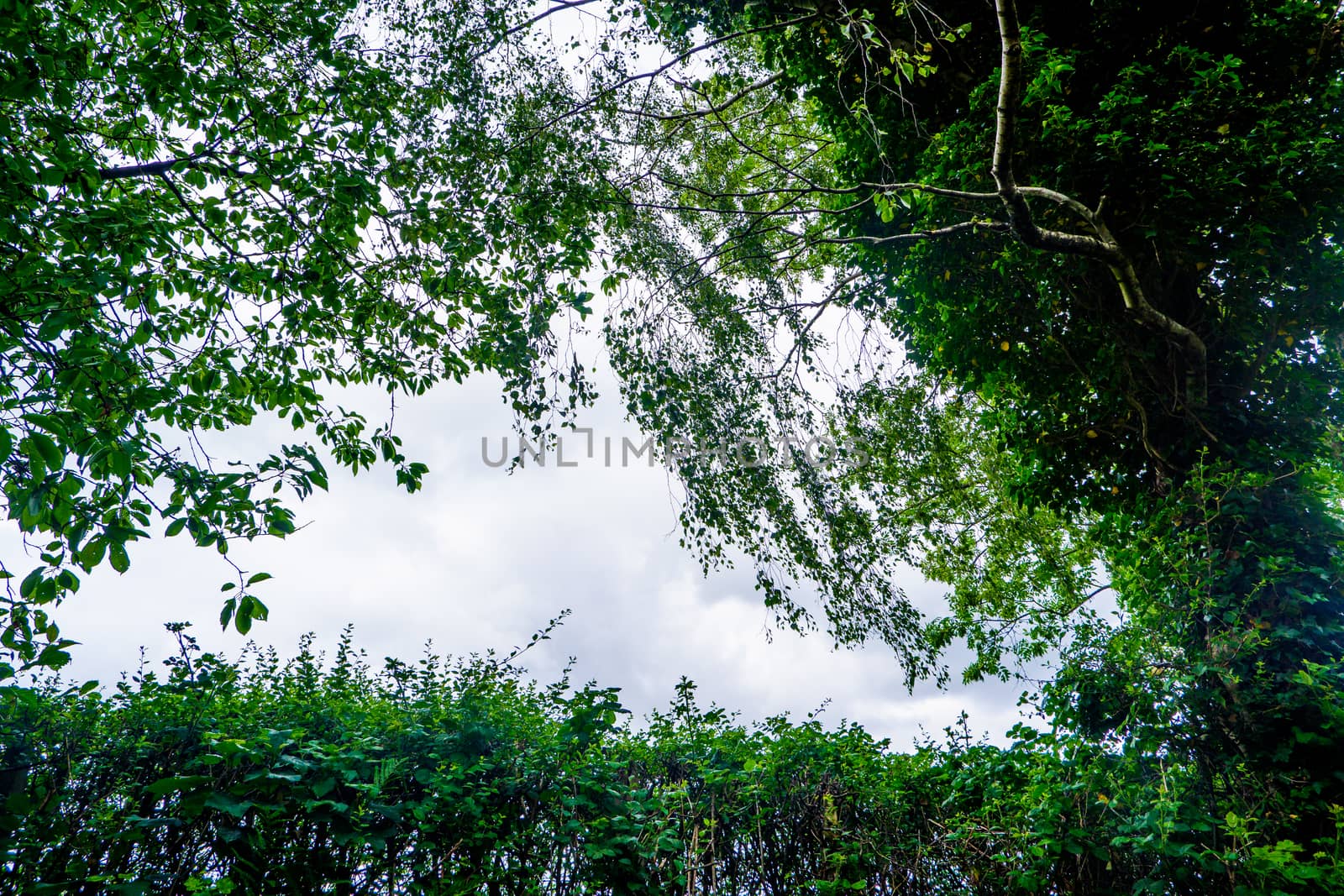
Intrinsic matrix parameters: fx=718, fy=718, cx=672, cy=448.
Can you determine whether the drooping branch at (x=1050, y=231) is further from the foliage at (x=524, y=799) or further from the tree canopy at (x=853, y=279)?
the foliage at (x=524, y=799)

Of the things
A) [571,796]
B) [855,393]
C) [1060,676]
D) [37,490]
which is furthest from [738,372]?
[37,490]

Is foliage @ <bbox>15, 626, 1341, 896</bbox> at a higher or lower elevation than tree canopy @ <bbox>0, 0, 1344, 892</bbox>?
lower

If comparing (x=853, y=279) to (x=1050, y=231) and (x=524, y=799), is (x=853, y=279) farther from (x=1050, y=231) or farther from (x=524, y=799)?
(x=524, y=799)

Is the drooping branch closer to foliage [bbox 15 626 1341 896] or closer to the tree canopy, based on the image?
the tree canopy

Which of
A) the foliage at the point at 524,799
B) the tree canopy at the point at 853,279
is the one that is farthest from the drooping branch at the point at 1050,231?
the foliage at the point at 524,799

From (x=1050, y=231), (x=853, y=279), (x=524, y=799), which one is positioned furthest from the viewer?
(x=853, y=279)

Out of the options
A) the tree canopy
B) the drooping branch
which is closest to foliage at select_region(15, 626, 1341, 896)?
the tree canopy

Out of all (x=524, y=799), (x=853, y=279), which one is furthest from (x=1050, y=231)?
(x=524, y=799)

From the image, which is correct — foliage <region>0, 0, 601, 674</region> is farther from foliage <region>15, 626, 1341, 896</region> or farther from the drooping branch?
the drooping branch

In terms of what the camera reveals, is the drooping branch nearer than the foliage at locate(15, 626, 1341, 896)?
No

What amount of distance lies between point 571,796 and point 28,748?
2.38 meters

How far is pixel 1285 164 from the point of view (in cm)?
415

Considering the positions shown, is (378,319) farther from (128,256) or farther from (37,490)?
(37,490)

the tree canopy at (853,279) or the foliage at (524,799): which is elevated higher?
the tree canopy at (853,279)
